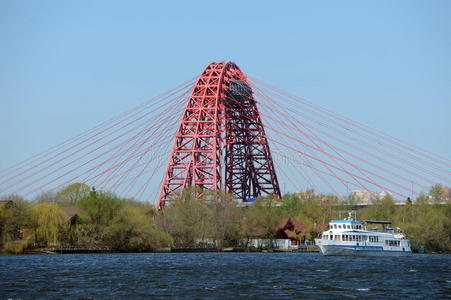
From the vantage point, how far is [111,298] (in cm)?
4294

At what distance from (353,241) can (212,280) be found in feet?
133

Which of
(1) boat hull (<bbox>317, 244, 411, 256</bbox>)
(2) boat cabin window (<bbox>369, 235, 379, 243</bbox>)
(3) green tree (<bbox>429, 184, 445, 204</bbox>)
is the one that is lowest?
(1) boat hull (<bbox>317, 244, 411, 256</bbox>)

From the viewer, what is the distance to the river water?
45406 mm

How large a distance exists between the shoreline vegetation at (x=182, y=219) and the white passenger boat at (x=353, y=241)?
1992 cm

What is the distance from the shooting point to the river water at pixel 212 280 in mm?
45406

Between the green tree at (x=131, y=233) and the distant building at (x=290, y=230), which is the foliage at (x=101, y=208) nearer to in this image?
the green tree at (x=131, y=233)

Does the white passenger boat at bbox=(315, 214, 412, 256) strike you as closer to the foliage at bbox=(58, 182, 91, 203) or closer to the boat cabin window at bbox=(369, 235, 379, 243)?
the boat cabin window at bbox=(369, 235, 379, 243)

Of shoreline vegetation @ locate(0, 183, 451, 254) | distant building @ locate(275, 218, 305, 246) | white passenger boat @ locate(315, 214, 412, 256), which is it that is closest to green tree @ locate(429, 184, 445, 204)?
shoreline vegetation @ locate(0, 183, 451, 254)

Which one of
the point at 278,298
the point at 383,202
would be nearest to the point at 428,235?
the point at 383,202

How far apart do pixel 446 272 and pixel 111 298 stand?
31491mm

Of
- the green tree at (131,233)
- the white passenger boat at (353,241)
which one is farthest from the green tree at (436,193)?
the green tree at (131,233)

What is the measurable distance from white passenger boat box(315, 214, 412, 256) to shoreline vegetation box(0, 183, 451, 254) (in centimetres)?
1992

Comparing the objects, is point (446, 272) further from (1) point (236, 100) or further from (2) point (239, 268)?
(1) point (236, 100)

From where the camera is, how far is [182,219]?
110 meters
